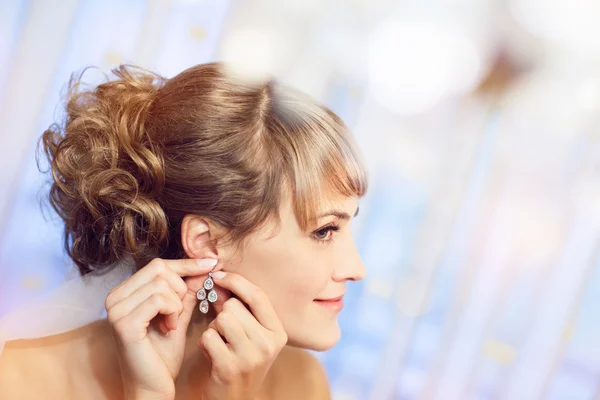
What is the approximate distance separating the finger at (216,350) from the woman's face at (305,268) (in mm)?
133

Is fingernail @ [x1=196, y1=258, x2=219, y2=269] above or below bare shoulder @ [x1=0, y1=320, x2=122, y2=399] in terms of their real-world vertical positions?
above

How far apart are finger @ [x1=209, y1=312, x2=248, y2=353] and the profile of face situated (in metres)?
0.10

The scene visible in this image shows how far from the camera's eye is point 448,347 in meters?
1.37

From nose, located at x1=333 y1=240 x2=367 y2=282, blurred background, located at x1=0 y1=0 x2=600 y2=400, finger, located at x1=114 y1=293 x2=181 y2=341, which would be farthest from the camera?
blurred background, located at x1=0 y1=0 x2=600 y2=400

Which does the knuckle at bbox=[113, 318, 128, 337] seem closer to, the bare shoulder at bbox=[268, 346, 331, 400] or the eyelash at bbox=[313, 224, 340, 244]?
the eyelash at bbox=[313, 224, 340, 244]

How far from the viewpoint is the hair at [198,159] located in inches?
43.5

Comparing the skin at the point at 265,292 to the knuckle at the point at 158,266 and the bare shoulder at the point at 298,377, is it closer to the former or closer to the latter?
Result: the knuckle at the point at 158,266

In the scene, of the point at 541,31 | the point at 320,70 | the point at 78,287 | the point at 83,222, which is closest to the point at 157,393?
the point at 78,287

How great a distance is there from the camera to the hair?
3.63ft

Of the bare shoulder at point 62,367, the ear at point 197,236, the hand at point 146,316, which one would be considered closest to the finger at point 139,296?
the hand at point 146,316

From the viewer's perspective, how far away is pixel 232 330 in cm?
107

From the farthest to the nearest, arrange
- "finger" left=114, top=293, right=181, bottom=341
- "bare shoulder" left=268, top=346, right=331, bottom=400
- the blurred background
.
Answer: "bare shoulder" left=268, top=346, right=331, bottom=400
the blurred background
"finger" left=114, top=293, right=181, bottom=341

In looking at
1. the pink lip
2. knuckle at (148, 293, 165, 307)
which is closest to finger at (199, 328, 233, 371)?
knuckle at (148, 293, 165, 307)

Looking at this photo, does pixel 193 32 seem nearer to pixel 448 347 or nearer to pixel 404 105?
pixel 404 105
